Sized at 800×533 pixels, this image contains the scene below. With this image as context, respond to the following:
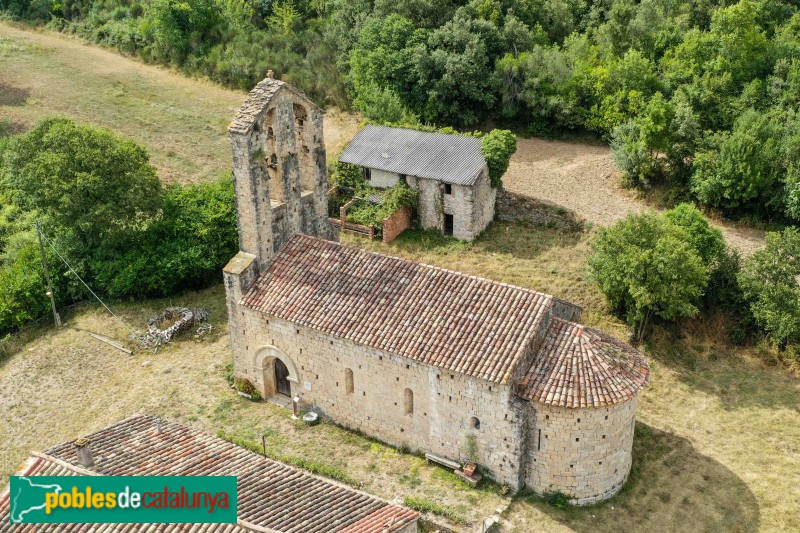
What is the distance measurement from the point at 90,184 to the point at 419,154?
1689 cm

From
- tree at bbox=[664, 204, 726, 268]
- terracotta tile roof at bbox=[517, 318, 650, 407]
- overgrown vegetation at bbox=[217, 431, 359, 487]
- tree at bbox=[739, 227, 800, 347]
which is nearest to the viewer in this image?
terracotta tile roof at bbox=[517, 318, 650, 407]

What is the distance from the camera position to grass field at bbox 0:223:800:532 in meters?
25.2

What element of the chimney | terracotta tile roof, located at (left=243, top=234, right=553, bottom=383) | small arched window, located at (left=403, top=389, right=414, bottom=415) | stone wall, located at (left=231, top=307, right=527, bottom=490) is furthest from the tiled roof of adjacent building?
the chimney

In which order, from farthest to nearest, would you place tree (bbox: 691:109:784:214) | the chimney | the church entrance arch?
tree (bbox: 691:109:784:214) < the church entrance arch < the chimney

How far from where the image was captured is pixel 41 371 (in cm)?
3334

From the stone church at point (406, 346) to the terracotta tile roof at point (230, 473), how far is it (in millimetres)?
4787

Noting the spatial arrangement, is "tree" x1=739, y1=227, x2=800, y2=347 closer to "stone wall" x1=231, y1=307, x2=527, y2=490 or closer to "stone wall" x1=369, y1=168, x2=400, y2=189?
"stone wall" x1=231, y1=307, x2=527, y2=490

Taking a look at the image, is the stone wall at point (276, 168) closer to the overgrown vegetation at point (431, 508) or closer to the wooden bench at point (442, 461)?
the wooden bench at point (442, 461)

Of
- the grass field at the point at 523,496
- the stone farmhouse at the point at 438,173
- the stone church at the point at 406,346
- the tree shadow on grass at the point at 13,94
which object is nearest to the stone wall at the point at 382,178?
the stone farmhouse at the point at 438,173

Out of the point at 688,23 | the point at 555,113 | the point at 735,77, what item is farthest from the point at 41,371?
the point at 688,23

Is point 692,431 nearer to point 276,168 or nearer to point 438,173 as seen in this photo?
point 276,168

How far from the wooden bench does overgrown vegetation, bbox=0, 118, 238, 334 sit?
55.1 ft

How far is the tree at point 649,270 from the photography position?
3259 cm

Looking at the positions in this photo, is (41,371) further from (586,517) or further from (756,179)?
(756,179)
